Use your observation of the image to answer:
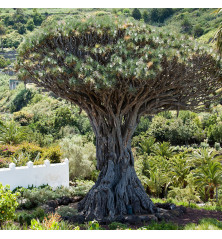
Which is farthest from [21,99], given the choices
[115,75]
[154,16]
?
[115,75]

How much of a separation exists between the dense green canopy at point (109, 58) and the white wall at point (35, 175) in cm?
498

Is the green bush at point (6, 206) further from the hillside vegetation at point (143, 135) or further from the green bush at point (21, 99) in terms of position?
the green bush at point (21, 99)

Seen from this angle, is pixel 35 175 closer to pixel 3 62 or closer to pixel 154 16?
pixel 154 16

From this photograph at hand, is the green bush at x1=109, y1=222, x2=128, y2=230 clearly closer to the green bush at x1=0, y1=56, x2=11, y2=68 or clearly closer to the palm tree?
the palm tree

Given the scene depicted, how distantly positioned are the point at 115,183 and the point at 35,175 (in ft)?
16.7

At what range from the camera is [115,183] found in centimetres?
1143

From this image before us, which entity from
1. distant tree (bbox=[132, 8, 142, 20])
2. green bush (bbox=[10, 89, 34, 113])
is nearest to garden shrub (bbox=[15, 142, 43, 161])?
distant tree (bbox=[132, 8, 142, 20])

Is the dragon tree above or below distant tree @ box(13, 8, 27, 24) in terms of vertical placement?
below

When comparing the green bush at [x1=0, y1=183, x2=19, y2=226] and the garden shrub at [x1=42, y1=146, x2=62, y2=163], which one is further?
the garden shrub at [x1=42, y1=146, x2=62, y2=163]

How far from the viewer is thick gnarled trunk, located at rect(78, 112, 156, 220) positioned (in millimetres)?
10781
